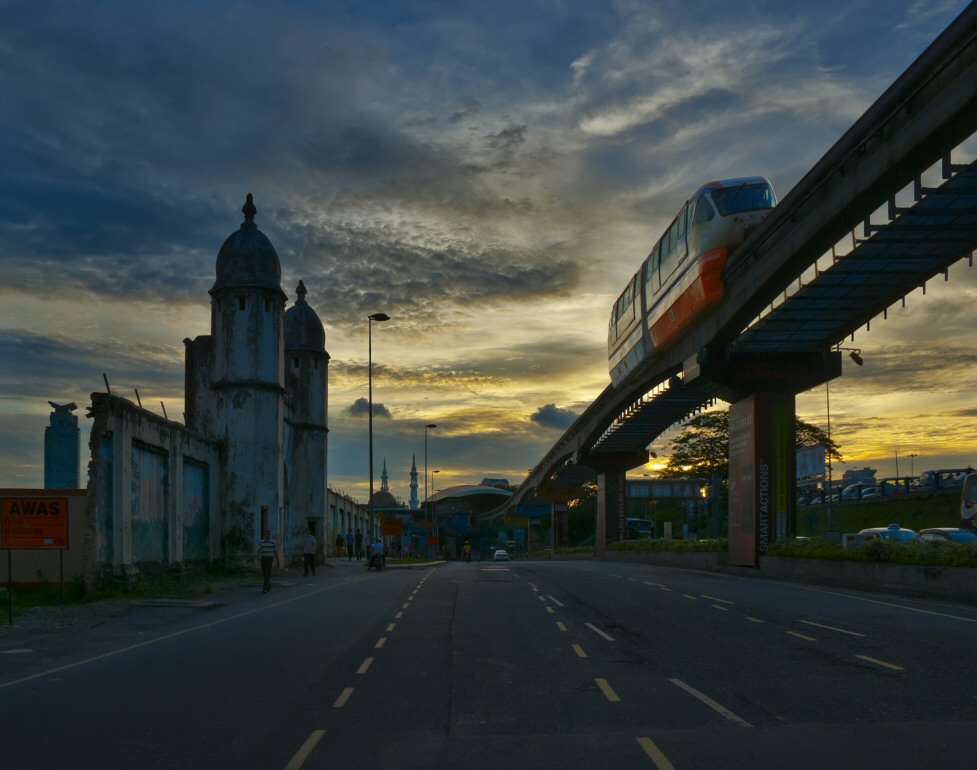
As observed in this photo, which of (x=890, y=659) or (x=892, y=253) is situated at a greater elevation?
(x=892, y=253)

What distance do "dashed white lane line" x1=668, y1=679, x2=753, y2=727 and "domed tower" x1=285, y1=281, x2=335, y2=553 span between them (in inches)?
1778

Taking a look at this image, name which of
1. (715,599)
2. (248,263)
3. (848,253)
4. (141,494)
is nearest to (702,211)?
(848,253)

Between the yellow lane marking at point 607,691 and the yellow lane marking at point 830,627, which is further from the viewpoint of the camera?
the yellow lane marking at point 830,627

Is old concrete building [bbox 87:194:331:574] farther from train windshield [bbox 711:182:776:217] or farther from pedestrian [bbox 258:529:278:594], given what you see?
train windshield [bbox 711:182:776:217]

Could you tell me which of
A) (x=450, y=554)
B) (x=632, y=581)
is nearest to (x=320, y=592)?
(x=632, y=581)

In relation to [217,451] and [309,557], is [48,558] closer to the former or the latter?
[217,451]

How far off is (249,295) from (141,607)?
19372mm

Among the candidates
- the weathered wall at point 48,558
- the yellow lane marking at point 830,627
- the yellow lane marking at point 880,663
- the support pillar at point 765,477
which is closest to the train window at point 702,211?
the support pillar at point 765,477

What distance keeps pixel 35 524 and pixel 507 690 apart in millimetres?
15292

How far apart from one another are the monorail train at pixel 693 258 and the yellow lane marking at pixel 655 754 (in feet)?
99.6

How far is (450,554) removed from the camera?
169000 mm

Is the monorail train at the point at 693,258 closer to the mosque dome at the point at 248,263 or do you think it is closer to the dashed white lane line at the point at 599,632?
the mosque dome at the point at 248,263

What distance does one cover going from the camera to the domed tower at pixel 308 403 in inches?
2263

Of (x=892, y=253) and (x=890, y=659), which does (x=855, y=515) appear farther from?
(x=890, y=659)
